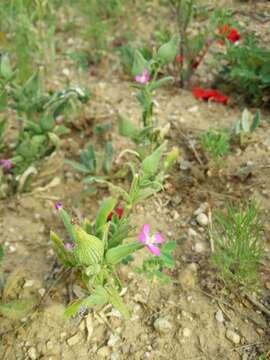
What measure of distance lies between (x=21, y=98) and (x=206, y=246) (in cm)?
95

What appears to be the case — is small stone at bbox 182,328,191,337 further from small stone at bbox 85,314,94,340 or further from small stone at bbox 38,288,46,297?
small stone at bbox 38,288,46,297

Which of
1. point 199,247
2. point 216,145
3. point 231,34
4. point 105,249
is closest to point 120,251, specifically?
point 105,249

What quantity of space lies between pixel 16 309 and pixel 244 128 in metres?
1.16

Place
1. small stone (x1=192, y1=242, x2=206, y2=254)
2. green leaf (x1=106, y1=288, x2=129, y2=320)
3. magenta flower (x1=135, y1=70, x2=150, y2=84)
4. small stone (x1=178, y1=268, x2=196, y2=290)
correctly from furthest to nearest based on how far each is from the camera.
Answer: magenta flower (x1=135, y1=70, x2=150, y2=84)
small stone (x1=192, y1=242, x2=206, y2=254)
small stone (x1=178, y1=268, x2=196, y2=290)
green leaf (x1=106, y1=288, x2=129, y2=320)

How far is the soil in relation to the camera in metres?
1.52

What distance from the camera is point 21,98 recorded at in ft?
6.70

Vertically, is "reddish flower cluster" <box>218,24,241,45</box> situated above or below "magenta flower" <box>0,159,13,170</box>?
above

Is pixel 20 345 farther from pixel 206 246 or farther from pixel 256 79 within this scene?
pixel 256 79

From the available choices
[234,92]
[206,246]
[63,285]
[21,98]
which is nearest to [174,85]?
[234,92]

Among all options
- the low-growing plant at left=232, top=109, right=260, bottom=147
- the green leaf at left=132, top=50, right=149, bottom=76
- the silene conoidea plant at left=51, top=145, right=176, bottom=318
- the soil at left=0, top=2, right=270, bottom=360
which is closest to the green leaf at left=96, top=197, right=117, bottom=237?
the silene conoidea plant at left=51, top=145, right=176, bottom=318

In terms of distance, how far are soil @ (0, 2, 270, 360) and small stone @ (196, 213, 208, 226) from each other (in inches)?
0.8

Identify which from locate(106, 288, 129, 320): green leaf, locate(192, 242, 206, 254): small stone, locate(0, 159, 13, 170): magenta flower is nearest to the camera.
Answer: locate(106, 288, 129, 320): green leaf

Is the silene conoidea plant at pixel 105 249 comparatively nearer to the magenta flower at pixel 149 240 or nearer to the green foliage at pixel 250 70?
the magenta flower at pixel 149 240

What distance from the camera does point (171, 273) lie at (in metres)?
1.71
